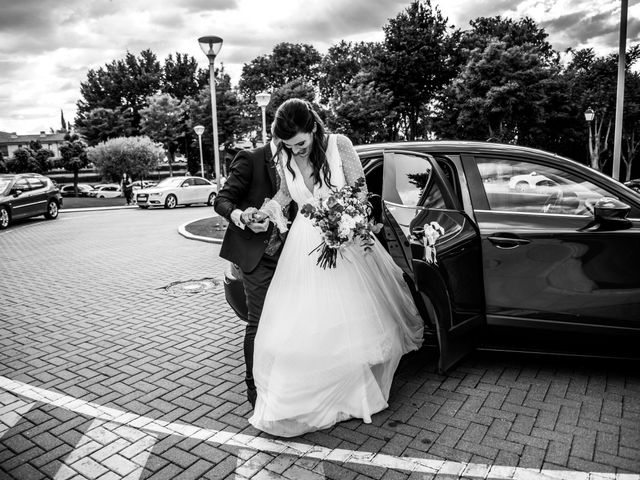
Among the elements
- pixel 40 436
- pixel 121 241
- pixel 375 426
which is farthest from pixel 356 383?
pixel 121 241

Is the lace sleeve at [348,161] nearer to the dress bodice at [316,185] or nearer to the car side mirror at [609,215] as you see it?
the dress bodice at [316,185]

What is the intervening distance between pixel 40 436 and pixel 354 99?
3210 centimetres

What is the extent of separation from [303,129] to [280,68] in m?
51.4

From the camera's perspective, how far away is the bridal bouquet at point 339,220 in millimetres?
2871

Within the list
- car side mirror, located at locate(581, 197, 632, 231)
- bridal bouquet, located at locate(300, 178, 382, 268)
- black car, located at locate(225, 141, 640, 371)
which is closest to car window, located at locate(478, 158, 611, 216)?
black car, located at locate(225, 141, 640, 371)

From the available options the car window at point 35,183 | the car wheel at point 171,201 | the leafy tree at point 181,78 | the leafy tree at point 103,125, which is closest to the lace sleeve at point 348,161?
the car window at point 35,183

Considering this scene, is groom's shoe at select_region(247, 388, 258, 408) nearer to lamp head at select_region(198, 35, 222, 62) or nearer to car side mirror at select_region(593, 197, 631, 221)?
car side mirror at select_region(593, 197, 631, 221)

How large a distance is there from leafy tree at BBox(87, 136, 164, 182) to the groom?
Result: 35.1 metres

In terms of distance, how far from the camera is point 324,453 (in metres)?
2.78

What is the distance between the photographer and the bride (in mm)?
2922

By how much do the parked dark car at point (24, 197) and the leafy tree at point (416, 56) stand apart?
77.5ft

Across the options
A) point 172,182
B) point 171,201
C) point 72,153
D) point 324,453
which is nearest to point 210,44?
point 324,453

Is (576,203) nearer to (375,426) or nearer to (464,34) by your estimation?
(375,426)

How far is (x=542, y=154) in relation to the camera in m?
3.62
